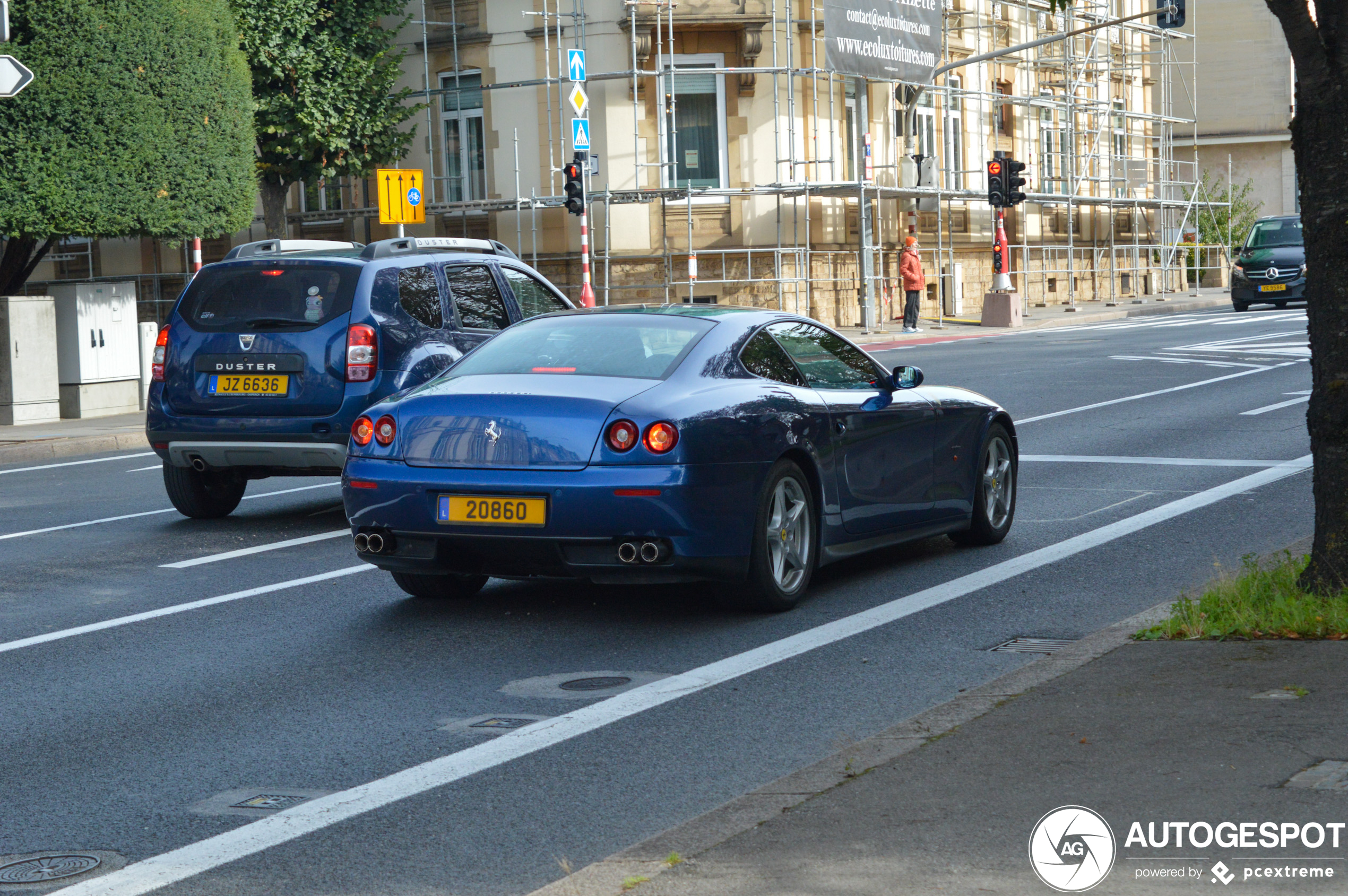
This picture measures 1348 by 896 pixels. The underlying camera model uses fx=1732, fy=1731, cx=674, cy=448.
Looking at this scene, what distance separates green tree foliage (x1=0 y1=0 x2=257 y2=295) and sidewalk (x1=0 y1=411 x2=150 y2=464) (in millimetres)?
2556

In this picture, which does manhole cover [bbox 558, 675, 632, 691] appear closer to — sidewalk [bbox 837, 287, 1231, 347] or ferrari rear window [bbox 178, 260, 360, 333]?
ferrari rear window [bbox 178, 260, 360, 333]

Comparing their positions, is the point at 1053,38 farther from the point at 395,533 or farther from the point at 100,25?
the point at 395,533

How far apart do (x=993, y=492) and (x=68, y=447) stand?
35.9 feet

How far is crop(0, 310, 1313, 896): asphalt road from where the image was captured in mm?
4672

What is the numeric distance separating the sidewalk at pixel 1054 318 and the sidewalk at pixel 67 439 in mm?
15837

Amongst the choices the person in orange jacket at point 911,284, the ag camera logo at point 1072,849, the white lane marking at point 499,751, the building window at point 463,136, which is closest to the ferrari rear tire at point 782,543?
the white lane marking at point 499,751

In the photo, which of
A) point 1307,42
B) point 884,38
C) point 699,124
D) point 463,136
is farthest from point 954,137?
point 1307,42

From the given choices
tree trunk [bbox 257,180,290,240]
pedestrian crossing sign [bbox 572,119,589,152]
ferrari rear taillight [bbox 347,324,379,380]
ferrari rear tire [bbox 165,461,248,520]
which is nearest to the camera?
ferrari rear taillight [bbox 347,324,379,380]

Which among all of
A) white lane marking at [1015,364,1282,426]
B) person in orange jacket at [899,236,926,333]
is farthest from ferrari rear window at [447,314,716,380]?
person in orange jacket at [899,236,926,333]

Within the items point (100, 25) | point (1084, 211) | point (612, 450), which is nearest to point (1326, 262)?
point (612, 450)

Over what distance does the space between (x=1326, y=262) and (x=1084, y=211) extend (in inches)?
1731

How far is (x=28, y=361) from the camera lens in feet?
64.9

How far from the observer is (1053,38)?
3259 cm

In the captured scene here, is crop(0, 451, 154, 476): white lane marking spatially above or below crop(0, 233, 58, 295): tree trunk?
below
